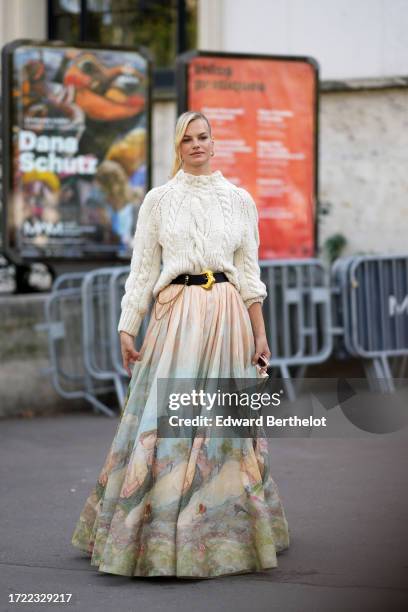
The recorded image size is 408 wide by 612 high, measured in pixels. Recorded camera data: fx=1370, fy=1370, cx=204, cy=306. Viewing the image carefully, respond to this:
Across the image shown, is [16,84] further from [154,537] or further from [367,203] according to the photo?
[154,537]

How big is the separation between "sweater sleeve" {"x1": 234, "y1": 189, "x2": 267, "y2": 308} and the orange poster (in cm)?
555

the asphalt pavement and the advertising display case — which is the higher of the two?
the advertising display case

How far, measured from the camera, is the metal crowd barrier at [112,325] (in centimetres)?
1078

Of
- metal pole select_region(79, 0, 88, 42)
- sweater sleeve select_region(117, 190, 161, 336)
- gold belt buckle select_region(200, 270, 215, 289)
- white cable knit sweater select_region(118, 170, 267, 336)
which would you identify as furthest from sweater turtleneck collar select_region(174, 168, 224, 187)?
metal pole select_region(79, 0, 88, 42)

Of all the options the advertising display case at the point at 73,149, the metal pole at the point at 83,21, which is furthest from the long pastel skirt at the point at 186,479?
the metal pole at the point at 83,21

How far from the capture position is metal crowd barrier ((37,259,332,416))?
35.4ft

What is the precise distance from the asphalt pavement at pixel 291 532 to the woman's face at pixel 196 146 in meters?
1.73

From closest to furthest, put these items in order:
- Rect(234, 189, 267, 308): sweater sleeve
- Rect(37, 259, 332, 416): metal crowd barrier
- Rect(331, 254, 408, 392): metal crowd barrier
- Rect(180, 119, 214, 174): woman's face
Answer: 1. Rect(180, 119, 214, 174): woman's face
2. Rect(234, 189, 267, 308): sweater sleeve
3. Rect(37, 259, 332, 416): metal crowd barrier
4. Rect(331, 254, 408, 392): metal crowd barrier

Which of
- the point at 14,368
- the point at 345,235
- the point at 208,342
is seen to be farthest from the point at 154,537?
the point at 345,235

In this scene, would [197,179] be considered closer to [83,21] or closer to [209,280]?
[209,280]

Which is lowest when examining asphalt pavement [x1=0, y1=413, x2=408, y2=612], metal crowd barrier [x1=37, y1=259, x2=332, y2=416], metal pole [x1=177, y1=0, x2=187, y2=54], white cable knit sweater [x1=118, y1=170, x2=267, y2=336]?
asphalt pavement [x1=0, y1=413, x2=408, y2=612]

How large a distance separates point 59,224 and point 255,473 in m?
6.23

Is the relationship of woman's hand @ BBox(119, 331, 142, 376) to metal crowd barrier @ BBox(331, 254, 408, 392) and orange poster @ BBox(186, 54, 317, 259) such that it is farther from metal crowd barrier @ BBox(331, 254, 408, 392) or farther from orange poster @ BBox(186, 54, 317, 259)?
orange poster @ BBox(186, 54, 317, 259)

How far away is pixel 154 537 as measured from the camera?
5500 mm
